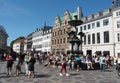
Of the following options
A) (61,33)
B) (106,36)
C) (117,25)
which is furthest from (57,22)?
(117,25)

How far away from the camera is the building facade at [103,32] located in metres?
40.6

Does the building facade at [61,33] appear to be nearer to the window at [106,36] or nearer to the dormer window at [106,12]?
the dormer window at [106,12]

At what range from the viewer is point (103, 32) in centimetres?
4353

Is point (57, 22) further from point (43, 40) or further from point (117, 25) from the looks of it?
point (117, 25)

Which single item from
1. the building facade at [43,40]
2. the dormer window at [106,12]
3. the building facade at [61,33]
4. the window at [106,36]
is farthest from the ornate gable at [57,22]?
the window at [106,36]

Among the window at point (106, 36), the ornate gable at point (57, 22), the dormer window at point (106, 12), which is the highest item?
the ornate gable at point (57, 22)

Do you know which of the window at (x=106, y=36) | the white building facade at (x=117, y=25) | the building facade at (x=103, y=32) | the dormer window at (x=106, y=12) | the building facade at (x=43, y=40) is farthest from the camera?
the building facade at (x=43, y=40)

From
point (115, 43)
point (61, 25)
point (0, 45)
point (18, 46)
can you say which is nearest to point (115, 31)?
point (115, 43)

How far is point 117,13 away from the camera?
40.2m

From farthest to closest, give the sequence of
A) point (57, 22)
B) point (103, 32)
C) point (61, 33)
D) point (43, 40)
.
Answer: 1. point (43, 40)
2. point (57, 22)
3. point (61, 33)
4. point (103, 32)

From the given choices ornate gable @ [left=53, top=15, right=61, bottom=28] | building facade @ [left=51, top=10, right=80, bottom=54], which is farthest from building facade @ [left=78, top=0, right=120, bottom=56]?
ornate gable @ [left=53, top=15, right=61, bottom=28]

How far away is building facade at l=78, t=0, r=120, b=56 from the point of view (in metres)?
40.6

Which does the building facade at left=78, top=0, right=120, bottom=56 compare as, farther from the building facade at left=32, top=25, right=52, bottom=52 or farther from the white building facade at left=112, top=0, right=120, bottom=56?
the building facade at left=32, top=25, right=52, bottom=52

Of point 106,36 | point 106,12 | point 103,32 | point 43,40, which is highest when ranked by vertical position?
point 106,12
